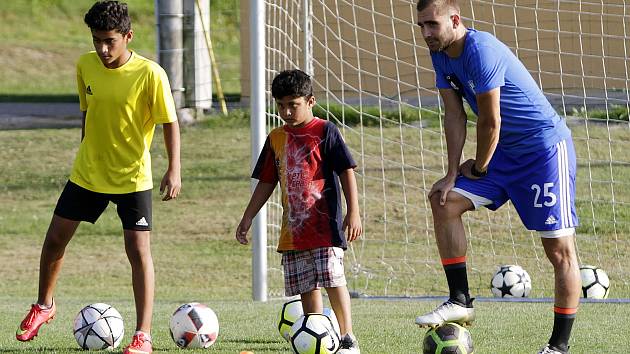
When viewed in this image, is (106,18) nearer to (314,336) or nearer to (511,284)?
(314,336)

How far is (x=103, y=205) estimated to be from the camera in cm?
641

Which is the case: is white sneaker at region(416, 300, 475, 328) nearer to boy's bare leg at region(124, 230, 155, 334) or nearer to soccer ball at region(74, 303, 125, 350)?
boy's bare leg at region(124, 230, 155, 334)

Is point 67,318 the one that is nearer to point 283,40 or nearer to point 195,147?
point 283,40

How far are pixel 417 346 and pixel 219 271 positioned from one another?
222 inches

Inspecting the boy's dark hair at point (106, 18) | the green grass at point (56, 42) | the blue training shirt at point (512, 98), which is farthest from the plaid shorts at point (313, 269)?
the green grass at point (56, 42)

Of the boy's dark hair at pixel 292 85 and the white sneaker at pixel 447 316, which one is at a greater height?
the boy's dark hair at pixel 292 85

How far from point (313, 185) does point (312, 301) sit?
0.61 metres

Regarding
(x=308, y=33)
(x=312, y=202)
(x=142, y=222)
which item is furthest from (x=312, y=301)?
(x=308, y=33)

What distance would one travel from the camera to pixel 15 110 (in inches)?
794

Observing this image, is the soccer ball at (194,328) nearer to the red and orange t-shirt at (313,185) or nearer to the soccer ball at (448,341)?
the red and orange t-shirt at (313,185)

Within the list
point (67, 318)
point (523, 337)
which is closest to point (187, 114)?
point (67, 318)

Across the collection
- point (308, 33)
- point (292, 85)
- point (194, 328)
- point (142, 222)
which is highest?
point (308, 33)

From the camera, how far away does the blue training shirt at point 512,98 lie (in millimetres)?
5754

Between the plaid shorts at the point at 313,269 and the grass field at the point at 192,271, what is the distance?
419mm
